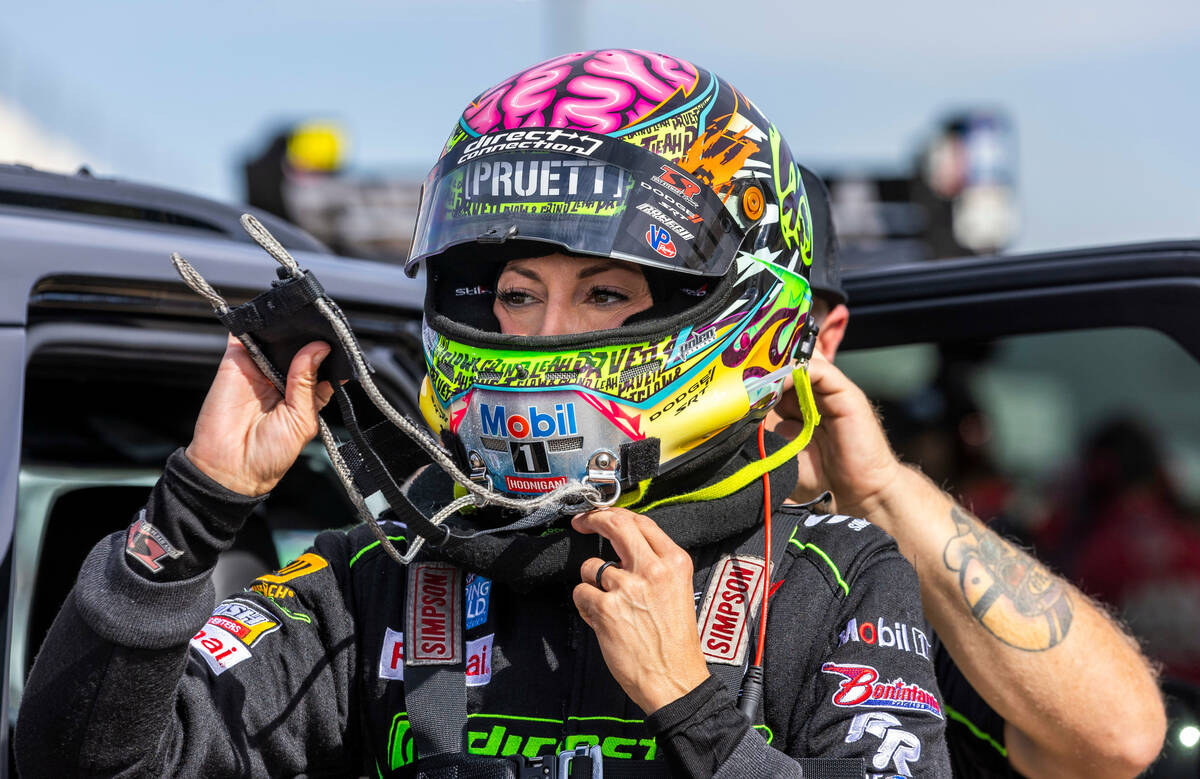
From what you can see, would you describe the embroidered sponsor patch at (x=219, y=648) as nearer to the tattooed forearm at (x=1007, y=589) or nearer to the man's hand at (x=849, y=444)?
the man's hand at (x=849, y=444)

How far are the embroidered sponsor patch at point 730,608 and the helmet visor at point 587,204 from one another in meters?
0.44

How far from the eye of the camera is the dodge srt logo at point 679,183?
1932 millimetres

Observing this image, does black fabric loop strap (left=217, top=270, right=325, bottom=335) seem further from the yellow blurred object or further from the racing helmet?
the yellow blurred object

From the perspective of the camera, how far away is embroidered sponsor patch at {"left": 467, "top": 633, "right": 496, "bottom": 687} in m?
1.83

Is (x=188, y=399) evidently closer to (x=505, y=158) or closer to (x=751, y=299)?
(x=505, y=158)

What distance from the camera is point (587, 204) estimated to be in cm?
189

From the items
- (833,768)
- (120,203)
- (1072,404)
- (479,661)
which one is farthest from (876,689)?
(1072,404)

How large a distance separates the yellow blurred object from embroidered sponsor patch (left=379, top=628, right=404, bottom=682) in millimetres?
12170

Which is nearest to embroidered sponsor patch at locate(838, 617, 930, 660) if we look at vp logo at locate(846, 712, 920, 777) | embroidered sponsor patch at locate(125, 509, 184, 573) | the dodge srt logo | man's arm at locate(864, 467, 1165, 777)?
vp logo at locate(846, 712, 920, 777)

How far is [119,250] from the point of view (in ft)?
6.57

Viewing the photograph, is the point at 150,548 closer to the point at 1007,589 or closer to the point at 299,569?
the point at 299,569

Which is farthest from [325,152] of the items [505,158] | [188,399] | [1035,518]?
[505,158]

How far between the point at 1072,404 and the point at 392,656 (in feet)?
38.8

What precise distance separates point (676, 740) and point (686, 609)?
0.57 ft
